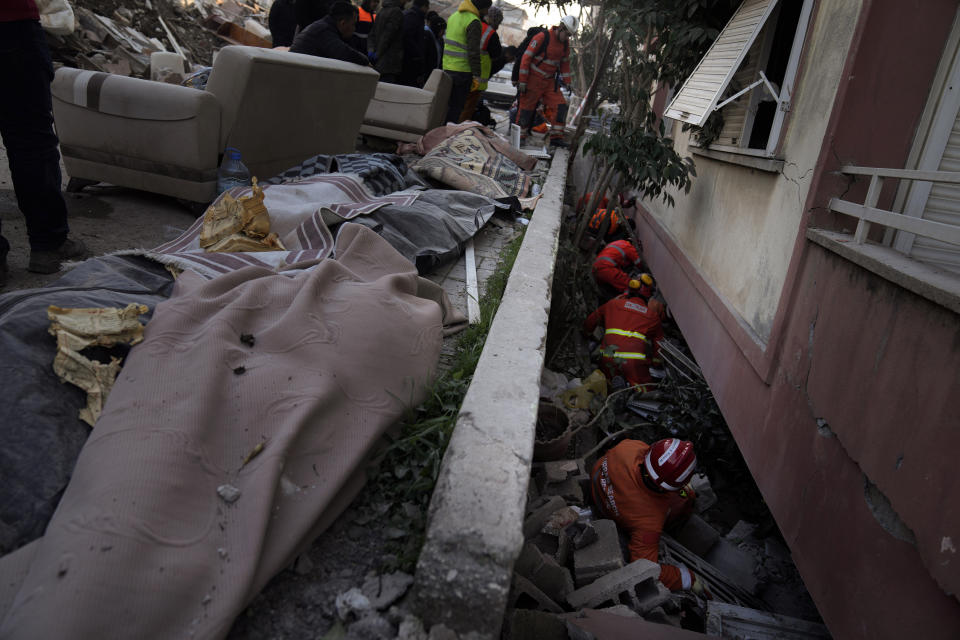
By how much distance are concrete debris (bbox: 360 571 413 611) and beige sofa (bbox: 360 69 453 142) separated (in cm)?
662

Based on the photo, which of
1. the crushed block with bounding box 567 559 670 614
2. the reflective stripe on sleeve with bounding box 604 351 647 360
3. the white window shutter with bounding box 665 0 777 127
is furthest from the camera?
the reflective stripe on sleeve with bounding box 604 351 647 360

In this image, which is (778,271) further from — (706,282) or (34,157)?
(34,157)

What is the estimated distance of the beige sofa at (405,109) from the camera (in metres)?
7.27

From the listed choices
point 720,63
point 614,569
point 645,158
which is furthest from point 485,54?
point 614,569

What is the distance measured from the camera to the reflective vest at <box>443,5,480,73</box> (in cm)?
776

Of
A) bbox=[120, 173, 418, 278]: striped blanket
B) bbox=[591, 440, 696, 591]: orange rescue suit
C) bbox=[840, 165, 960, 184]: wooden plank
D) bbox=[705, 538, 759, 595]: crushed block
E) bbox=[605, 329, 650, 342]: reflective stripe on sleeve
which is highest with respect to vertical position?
bbox=[840, 165, 960, 184]: wooden plank

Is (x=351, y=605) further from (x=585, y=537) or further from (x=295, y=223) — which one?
(x=295, y=223)

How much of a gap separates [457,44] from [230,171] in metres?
4.92

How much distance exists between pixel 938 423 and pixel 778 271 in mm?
1552

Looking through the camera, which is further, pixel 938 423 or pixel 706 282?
pixel 706 282

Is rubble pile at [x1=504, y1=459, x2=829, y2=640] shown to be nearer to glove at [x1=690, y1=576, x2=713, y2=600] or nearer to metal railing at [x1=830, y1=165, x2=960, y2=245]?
glove at [x1=690, y1=576, x2=713, y2=600]

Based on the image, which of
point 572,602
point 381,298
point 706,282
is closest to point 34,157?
point 381,298

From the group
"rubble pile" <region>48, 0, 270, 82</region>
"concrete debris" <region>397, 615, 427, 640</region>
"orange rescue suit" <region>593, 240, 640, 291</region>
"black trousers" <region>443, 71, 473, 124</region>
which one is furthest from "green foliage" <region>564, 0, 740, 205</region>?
"rubble pile" <region>48, 0, 270, 82</region>

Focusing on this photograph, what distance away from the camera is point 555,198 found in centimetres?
583
